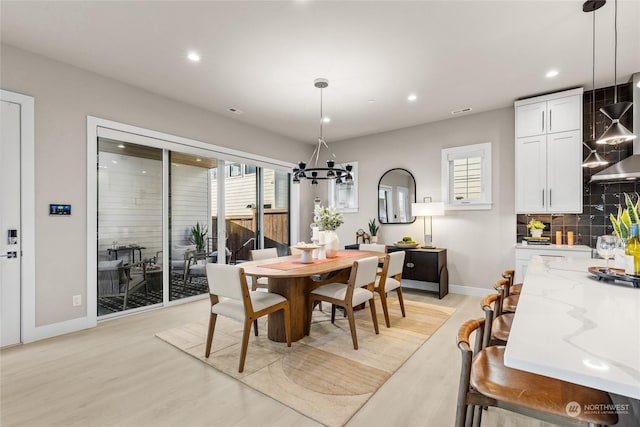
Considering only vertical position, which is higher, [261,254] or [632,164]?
[632,164]

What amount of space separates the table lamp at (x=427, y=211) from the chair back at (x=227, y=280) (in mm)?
3351

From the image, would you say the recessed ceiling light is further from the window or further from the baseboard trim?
the baseboard trim

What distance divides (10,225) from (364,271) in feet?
11.1

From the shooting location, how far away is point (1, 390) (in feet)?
7.02

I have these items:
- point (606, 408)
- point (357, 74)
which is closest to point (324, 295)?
point (606, 408)

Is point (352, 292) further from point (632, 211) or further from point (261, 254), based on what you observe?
point (632, 211)

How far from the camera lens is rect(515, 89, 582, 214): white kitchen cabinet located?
374 centimetres

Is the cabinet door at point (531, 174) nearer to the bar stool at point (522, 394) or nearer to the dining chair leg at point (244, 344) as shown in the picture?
the bar stool at point (522, 394)

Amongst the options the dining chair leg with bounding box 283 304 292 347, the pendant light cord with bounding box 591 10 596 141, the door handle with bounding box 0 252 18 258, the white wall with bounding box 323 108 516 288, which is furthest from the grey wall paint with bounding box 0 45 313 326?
the pendant light cord with bounding box 591 10 596 141

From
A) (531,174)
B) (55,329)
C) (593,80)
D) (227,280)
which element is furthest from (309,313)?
(593,80)

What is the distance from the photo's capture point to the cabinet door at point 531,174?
395 centimetres

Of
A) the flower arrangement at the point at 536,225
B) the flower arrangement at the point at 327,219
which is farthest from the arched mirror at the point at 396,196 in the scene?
the flower arrangement at the point at 327,219

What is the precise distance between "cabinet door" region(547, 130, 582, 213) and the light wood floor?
2.42 metres

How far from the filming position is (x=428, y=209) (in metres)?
4.77
